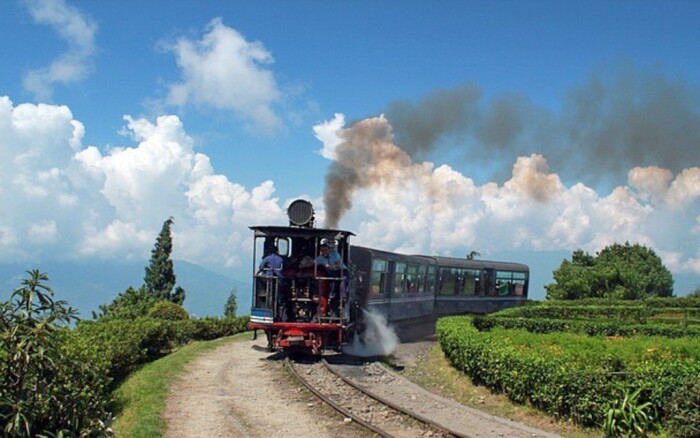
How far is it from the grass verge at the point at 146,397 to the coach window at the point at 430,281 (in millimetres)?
13120

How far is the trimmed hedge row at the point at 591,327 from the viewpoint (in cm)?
2445

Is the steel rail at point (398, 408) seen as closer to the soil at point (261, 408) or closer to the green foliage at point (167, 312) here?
the soil at point (261, 408)

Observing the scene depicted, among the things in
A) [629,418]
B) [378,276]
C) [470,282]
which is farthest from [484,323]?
[629,418]

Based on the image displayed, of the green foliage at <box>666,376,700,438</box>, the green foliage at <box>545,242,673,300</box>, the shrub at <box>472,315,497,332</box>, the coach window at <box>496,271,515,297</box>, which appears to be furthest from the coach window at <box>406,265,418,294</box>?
the green foliage at <box>545,242,673,300</box>

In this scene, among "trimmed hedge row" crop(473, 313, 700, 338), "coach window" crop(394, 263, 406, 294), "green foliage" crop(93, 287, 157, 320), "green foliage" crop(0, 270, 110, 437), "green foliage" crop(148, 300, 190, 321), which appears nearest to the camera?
"green foliage" crop(0, 270, 110, 437)

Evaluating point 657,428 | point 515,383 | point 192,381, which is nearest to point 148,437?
point 192,381

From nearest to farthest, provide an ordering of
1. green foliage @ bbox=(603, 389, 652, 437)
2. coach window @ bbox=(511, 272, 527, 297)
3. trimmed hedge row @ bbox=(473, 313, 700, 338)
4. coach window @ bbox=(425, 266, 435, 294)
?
green foliage @ bbox=(603, 389, 652, 437)
trimmed hedge row @ bbox=(473, 313, 700, 338)
coach window @ bbox=(425, 266, 435, 294)
coach window @ bbox=(511, 272, 527, 297)

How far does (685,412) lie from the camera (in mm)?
9789

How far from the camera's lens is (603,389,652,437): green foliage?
33.7ft

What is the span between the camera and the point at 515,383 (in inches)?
523

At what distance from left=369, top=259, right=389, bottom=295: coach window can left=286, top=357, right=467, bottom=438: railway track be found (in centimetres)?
579

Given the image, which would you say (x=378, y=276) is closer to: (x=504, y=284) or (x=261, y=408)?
(x=261, y=408)

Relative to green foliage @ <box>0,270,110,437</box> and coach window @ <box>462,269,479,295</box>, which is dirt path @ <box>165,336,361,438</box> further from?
coach window @ <box>462,269,479,295</box>

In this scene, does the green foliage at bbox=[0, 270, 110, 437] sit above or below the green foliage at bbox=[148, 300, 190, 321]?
above
